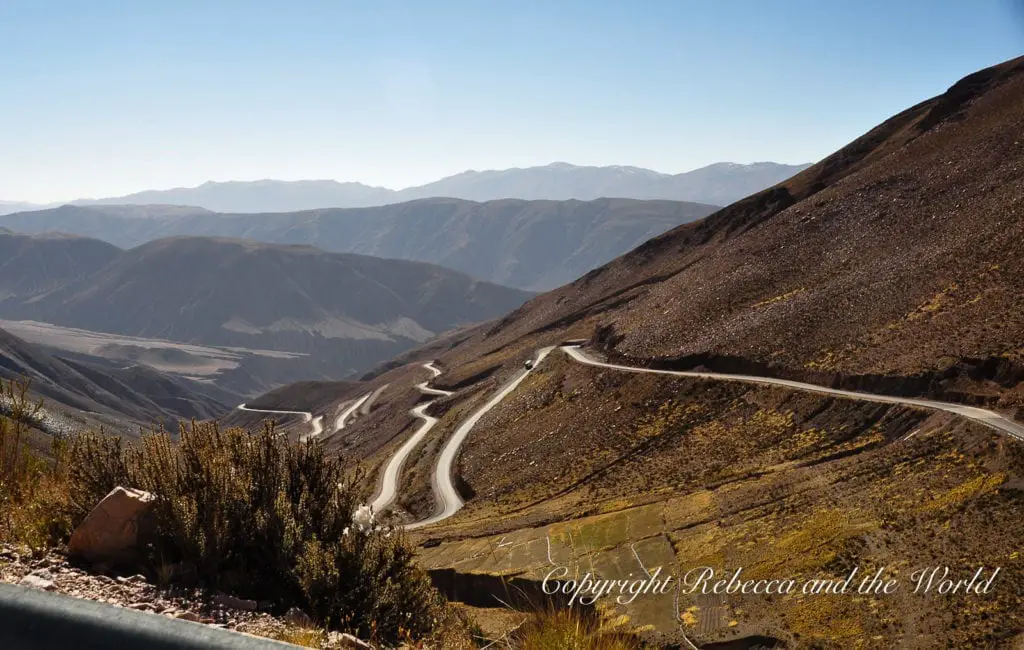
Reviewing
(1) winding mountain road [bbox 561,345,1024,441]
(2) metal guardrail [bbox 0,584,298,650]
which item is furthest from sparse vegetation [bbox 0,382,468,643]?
(1) winding mountain road [bbox 561,345,1024,441]

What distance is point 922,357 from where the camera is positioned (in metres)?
34.8

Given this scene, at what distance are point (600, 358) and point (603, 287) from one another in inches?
1934

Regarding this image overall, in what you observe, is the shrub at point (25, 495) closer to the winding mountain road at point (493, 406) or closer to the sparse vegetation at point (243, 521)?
the sparse vegetation at point (243, 521)

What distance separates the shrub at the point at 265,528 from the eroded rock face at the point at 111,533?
229 mm

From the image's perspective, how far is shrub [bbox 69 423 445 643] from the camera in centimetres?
782

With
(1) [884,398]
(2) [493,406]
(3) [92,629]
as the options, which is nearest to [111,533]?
(3) [92,629]

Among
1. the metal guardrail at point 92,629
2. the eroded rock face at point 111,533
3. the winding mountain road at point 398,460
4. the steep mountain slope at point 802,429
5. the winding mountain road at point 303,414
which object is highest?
the metal guardrail at point 92,629

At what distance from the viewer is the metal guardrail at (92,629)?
3432 millimetres

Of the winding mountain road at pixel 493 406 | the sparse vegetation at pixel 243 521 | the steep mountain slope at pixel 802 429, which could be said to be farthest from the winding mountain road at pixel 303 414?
the sparse vegetation at pixel 243 521

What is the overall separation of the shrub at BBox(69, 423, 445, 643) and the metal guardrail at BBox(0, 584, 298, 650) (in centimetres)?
371

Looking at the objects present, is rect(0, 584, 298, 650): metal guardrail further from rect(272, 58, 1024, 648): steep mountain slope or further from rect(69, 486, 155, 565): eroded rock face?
rect(272, 58, 1024, 648): steep mountain slope

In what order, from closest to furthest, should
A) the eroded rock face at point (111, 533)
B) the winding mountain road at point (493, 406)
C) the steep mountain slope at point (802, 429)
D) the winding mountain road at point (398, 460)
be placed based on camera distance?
1. the eroded rock face at point (111, 533)
2. the steep mountain slope at point (802, 429)
3. the winding mountain road at point (493, 406)
4. the winding mountain road at point (398, 460)

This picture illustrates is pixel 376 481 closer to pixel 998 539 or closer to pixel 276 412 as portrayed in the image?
pixel 998 539

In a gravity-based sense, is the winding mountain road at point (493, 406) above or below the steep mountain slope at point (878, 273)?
below
